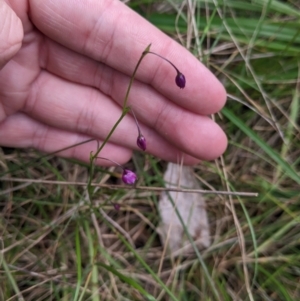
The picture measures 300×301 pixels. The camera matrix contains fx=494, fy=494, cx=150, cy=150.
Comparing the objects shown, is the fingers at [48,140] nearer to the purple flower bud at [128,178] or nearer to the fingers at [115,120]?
the fingers at [115,120]

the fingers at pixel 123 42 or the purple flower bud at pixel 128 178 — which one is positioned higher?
the fingers at pixel 123 42

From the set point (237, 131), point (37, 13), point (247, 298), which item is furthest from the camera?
point (237, 131)

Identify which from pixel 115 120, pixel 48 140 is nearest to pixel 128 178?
pixel 115 120

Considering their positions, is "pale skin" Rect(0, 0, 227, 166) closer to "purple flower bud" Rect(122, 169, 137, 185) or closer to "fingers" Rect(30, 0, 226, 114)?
"fingers" Rect(30, 0, 226, 114)

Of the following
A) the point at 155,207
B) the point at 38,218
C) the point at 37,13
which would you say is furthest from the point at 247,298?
the point at 37,13

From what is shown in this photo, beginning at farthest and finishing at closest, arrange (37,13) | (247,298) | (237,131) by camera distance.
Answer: (237,131)
(247,298)
(37,13)

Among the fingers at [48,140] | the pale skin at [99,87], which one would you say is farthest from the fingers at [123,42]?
the fingers at [48,140]

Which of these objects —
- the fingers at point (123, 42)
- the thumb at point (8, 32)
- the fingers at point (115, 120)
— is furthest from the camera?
the fingers at point (115, 120)

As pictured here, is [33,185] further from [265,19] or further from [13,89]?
[265,19]
